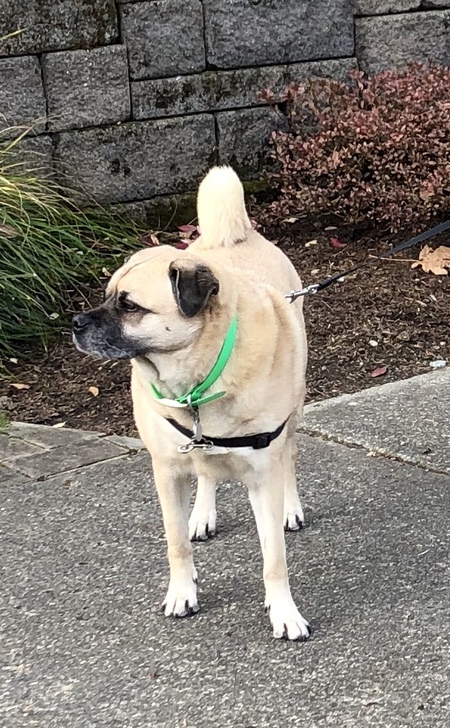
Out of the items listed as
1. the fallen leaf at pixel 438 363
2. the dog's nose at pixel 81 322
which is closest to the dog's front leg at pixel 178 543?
the dog's nose at pixel 81 322

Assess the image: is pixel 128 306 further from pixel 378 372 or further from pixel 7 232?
pixel 7 232

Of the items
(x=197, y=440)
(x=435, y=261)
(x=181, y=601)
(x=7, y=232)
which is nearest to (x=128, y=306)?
(x=197, y=440)

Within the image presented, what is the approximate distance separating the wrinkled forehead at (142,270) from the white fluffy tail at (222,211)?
0.76m

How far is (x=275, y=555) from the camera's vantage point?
321 centimetres

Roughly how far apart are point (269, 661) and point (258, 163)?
5.14 m

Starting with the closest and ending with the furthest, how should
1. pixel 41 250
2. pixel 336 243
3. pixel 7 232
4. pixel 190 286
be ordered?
pixel 190 286 → pixel 7 232 → pixel 41 250 → pixel 336 243

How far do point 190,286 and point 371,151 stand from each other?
4371 mm

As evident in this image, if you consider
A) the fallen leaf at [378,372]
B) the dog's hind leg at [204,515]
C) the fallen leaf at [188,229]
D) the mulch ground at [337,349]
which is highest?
the dog's hind leg at [204,515]

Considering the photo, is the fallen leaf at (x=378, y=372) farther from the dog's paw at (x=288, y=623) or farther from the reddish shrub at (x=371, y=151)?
the dog's paw at (x=288, y=623)

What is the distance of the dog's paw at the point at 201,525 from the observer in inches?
152

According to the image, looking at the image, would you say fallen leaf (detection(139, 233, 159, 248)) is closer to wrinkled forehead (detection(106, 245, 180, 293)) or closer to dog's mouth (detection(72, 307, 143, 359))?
wrinkled forehead (detection(106, 245, 180, 293))

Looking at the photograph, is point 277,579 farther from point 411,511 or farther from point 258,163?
point 258,163

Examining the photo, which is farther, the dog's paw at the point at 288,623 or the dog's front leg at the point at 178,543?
the dog's front leg at the point at 178,543

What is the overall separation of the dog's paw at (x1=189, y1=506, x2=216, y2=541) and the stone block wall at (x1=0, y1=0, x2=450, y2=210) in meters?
3.55
